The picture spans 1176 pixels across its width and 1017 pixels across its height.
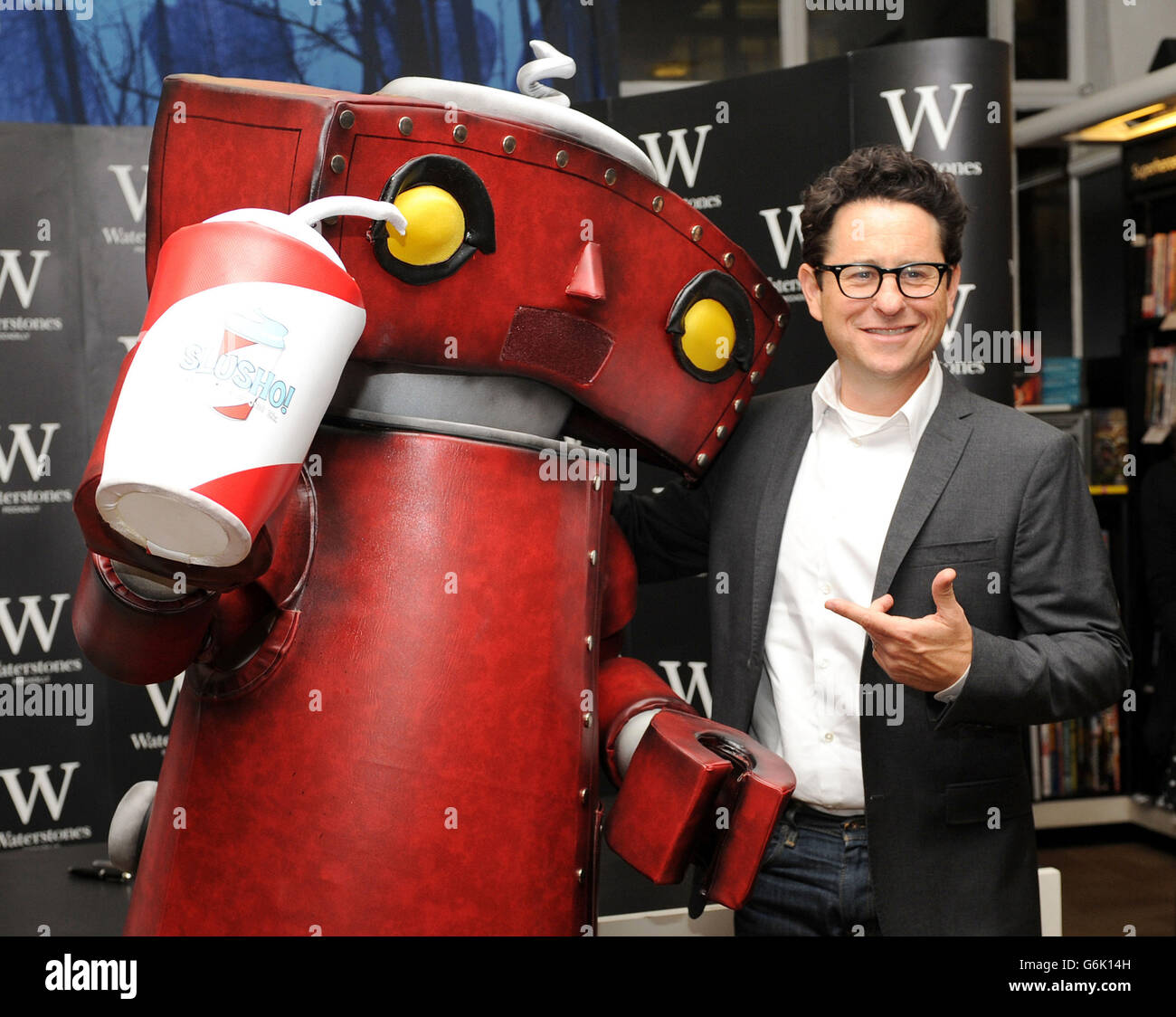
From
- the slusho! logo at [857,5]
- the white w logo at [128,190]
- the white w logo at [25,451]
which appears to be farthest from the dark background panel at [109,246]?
the slusho! logo at [857,5]

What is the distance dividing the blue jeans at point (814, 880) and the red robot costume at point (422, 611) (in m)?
0.23

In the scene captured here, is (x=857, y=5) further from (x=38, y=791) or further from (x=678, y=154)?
(x=38, y=791)

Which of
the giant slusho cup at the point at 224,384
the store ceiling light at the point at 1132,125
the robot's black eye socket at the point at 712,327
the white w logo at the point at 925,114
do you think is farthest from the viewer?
the store ceiling light at the point at 1132,125

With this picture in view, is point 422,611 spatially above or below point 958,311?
below

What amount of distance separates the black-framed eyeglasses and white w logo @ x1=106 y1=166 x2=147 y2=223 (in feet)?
7.92

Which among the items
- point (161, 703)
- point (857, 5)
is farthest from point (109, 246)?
point (857, 5)

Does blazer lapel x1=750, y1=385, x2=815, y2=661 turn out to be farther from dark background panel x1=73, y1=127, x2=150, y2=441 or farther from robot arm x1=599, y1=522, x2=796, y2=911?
dark background panel x1=73, y1=127, x2=150, y2=441

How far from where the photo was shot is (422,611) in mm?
1245

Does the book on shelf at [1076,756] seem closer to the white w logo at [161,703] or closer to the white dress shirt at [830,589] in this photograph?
the white w logo at [161,703]

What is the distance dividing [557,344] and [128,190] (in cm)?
237

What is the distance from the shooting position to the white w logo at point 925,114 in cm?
249

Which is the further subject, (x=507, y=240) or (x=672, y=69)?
(x=672, y=69)

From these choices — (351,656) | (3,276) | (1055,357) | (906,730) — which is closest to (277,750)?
(351,656)

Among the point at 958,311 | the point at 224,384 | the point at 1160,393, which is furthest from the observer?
the point at 1160,393
